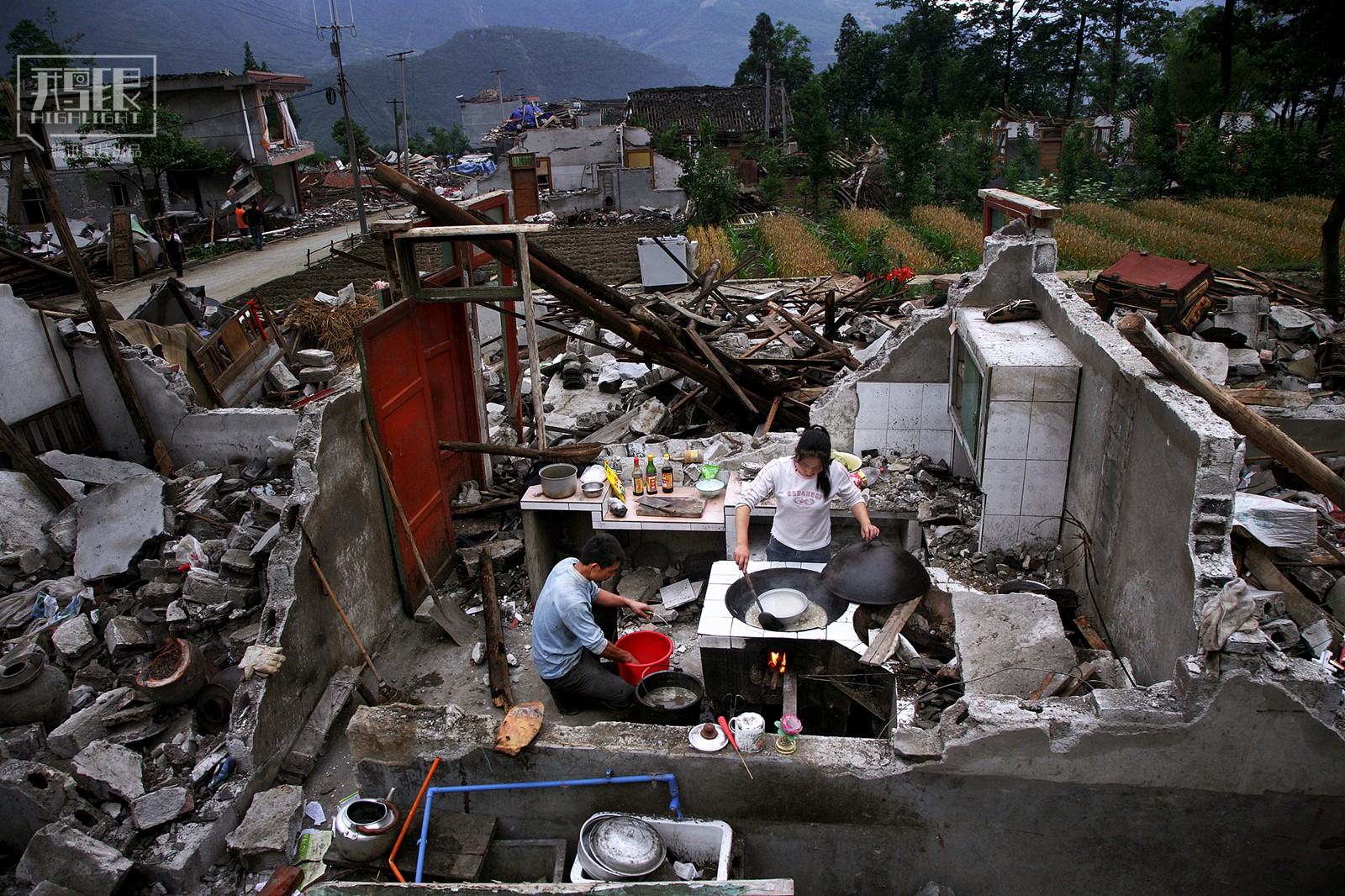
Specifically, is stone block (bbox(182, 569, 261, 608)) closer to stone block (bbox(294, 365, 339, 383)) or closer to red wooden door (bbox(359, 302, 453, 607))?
red wooden door (bbox(359, 302, 453, 607))

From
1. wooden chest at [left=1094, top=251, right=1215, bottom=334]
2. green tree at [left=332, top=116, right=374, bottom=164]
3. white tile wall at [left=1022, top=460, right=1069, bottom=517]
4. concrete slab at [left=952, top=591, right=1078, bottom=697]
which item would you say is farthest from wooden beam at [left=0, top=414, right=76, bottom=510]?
green tree at [left=332, top=116, right=374, bottom=164]

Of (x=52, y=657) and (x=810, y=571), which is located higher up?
(x=810, y=571)

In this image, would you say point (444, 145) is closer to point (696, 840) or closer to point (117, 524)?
point (117, 524)

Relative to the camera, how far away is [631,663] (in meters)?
5.79

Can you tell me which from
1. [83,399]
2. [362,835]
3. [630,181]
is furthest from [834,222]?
[362,835]

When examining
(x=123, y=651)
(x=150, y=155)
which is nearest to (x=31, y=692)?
(x=123, y=651)

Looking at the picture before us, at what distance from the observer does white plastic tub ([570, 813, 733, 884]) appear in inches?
165

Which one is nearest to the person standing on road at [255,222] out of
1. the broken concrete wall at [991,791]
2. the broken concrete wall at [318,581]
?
the broken concrete wall at [318,581]

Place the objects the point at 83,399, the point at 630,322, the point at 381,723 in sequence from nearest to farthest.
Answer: the point at 381,723, the point at 630,322, the point at 83,399

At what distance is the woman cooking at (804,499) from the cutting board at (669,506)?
43.5 inches

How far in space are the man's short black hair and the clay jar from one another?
4144 millimetres

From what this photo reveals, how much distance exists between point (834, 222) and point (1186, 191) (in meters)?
12.1

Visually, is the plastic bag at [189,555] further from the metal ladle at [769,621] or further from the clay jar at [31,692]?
the metal ladle at [769,621]

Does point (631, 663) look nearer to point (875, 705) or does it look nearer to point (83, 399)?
point (875, 705)
